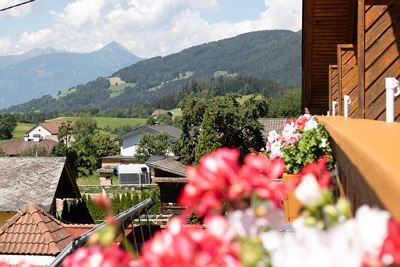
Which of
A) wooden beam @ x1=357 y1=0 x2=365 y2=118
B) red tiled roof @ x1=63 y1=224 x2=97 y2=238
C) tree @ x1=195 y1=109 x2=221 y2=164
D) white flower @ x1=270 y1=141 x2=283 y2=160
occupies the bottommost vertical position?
red tiled roof @ x1=63 y1=224 x2=97 y2=238

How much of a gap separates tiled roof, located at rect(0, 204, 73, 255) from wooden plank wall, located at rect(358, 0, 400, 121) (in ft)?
18.2

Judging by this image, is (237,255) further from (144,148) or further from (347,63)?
(144,148)

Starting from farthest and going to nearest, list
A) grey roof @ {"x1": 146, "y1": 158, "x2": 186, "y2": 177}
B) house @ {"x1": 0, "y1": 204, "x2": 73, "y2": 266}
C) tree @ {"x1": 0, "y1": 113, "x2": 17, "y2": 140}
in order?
tree @ {"x1": 0, "y1": 113, "x2": 17, "y2": 140} < grey roof @ {"x1": 146, "y1": 158, "x2": 186, "y2": 177} < house @ {"x1": 0, "y1": 204, "x2": 73, "y2": 266}

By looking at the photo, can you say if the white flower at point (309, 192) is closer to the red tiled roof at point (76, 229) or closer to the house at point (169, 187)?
the red tiled roof at point (76, 229)

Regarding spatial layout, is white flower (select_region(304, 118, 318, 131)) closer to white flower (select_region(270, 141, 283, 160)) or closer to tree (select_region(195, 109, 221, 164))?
white flower (select_region(270, 141, 283, 160))

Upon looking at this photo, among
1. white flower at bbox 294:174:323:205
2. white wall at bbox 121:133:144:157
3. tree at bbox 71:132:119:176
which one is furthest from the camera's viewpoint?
white wall at bbox 121:133:144:157

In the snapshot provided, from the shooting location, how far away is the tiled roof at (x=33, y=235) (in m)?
8.12

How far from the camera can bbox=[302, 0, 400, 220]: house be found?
3.94 feet

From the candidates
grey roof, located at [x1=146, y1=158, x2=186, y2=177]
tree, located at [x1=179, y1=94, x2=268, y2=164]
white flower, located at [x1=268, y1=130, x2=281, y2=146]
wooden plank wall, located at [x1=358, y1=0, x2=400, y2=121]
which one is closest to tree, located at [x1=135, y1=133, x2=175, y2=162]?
tree, located at [x1=179, y1=94, x2=268, y2=164]

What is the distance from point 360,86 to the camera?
11.8 ft

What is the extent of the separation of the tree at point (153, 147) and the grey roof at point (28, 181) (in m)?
37.8

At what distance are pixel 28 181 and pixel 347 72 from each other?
441 inches

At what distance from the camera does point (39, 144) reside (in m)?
74.8

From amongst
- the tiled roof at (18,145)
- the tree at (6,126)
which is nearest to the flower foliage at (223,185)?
the tiled roof at (18,145)
